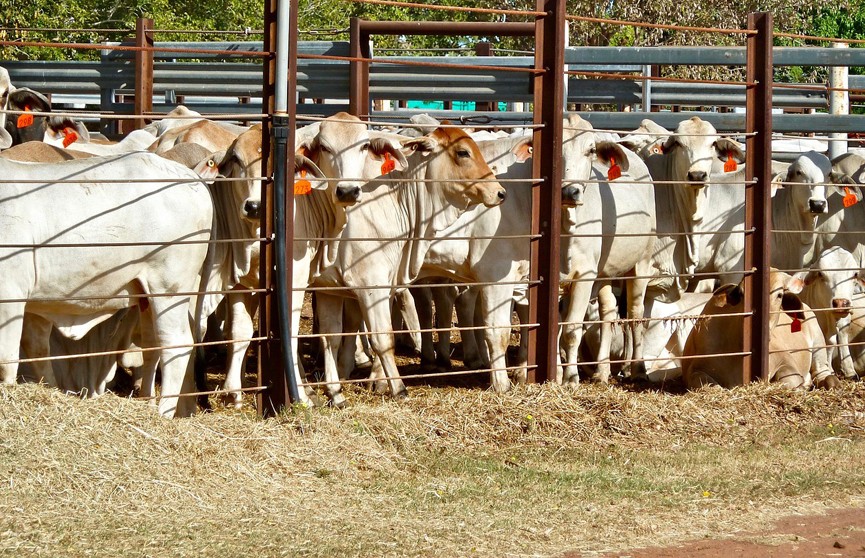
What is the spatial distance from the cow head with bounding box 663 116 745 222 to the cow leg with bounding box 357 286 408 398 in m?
3.39

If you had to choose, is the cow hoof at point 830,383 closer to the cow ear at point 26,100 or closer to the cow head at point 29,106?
the cow head at point 29,106

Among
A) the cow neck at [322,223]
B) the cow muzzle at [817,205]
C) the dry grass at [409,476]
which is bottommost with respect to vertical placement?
the dry grass at [409,476]

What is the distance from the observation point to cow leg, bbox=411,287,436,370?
1118 cm

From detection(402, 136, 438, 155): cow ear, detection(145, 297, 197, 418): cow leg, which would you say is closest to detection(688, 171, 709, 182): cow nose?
detection(402, 136, 438, 155): cow ear

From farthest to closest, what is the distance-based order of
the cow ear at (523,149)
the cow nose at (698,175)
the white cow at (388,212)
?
the cow nose at (698,175) → the cow ear at (523,149) → the white cow at (388,212)

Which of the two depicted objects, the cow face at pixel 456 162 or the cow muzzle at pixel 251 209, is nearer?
the cow muzzle at pixel 251 209

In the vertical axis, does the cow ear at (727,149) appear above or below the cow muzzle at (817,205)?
above

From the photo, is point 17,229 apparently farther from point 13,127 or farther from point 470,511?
point 13,127

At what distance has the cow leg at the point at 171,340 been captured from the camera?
7691 millimetres

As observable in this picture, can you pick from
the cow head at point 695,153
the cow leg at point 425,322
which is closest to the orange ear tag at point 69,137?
the cow leg at point 425,322

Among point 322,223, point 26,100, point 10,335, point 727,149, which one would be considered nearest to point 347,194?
point 322,223

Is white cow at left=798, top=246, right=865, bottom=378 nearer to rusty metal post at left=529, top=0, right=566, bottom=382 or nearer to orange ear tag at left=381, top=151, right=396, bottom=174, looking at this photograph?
rusty metal post at left=529, top=0, right=566, bottom=382

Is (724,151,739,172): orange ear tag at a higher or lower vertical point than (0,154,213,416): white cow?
Result: higher

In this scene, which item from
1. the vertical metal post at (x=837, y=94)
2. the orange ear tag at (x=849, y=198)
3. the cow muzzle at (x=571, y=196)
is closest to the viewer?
the cow muzzle at (x=571, y=196)
